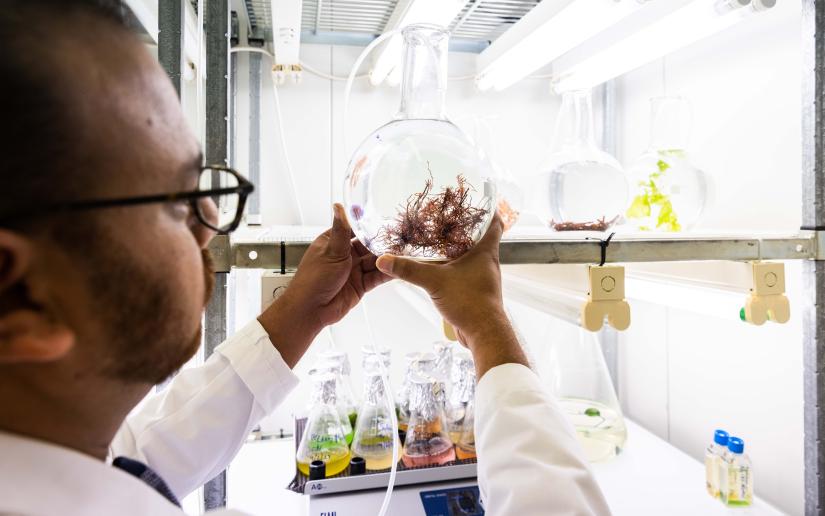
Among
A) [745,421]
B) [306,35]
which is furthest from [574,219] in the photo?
[306,35]

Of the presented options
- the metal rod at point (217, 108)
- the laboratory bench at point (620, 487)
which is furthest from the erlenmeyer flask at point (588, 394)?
the metal rod at point (217, 108)

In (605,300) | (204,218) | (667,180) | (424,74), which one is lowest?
(605,300)

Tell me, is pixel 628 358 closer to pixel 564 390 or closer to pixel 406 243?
pixel 564 390

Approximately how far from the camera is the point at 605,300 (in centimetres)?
87

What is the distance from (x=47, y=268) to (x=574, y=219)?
0.86 meters

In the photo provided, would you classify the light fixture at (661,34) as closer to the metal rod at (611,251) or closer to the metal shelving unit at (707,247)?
the metal shelving unit at (707,247)

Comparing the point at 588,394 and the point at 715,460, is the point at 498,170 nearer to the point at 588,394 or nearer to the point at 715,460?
the point at 588,394

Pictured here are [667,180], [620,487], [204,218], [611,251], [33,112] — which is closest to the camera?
[33,112]

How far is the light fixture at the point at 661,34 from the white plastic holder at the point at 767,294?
1.42 feet

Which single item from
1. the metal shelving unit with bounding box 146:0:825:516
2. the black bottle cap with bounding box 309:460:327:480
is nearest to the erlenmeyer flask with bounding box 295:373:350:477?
the black bottle cap with bounding box 309:460:327:480

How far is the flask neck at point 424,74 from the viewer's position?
0.75 metres

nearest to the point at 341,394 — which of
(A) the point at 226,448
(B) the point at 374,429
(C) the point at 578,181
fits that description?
(B) the point at 374,429

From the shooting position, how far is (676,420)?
160 cm

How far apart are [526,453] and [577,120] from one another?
71 cm
